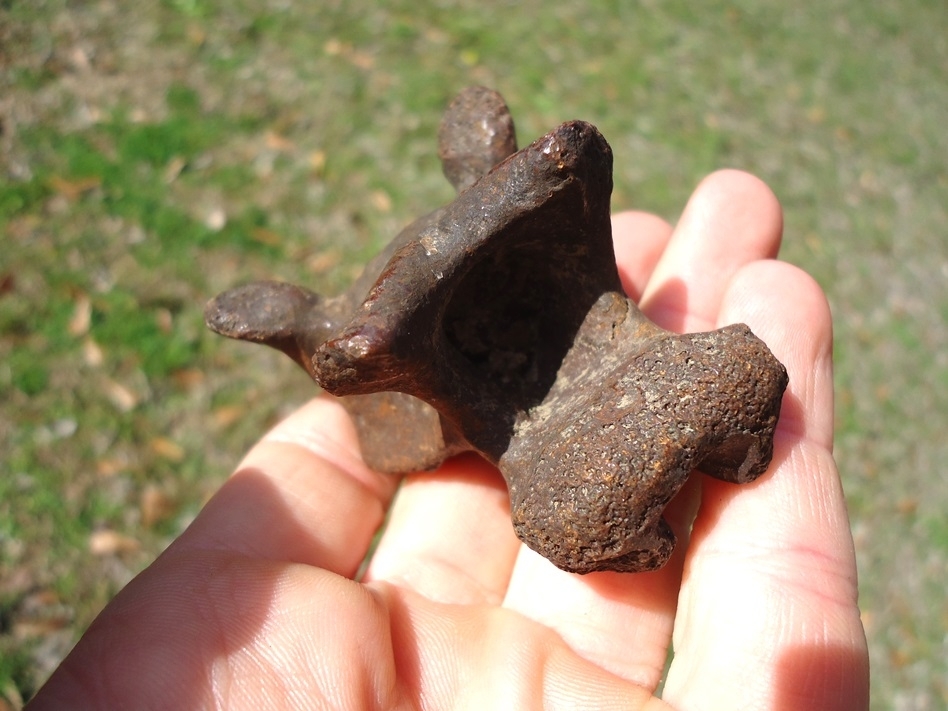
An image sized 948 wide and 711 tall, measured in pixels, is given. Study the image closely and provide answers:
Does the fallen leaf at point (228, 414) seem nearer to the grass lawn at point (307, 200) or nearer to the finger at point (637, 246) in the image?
the grass lawn at point (307, 200)

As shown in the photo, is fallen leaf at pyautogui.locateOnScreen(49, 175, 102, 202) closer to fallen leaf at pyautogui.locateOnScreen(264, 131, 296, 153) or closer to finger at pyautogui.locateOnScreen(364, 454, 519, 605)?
fallen leaf at pyautogui.locateOnScreen(264, 131, 296, 153)

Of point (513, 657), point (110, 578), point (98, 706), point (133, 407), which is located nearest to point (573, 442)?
point (513, 657)

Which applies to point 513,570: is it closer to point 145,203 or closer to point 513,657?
point 513,657

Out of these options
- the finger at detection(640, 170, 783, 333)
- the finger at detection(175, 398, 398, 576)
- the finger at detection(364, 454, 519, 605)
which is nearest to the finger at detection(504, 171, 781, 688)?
the finger at detection(640, 170, 783, 333)

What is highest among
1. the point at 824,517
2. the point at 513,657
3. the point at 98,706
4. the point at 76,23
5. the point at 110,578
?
the point at 76,23

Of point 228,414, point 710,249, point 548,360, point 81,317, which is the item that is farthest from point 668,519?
point 81,317

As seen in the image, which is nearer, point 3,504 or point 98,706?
point 98,706

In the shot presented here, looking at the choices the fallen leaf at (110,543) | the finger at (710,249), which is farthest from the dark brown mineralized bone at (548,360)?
the fallen leaf at (110,543)
